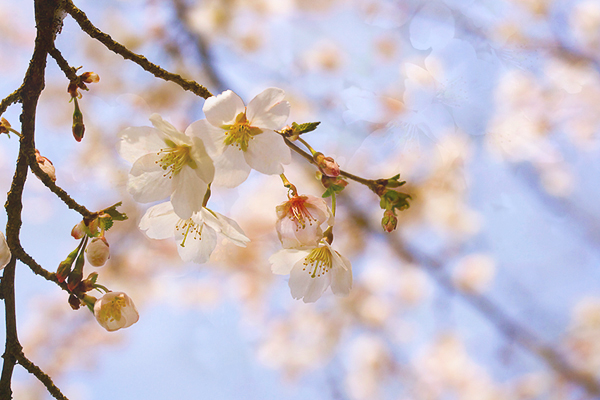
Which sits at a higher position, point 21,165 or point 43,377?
point 21,165

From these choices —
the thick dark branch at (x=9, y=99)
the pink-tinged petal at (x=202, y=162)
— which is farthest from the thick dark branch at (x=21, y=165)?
the pink-tinged petal at (x=202, y=162)

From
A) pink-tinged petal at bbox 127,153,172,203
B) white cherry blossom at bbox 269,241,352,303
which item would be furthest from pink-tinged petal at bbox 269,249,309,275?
pink-tinged petal at bbox 127,153,172,203

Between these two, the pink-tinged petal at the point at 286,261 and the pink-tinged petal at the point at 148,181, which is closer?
the pink-tinged petal at the point at 148,181

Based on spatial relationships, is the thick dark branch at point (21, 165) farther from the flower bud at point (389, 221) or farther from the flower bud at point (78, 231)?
the flower bud at point (389, 221)

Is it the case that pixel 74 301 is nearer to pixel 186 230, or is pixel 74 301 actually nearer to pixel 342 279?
pixel 186 230

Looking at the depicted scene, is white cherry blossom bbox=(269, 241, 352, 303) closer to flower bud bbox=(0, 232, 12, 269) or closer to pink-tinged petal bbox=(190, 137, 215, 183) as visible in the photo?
pink-tinged petal bbox=(190, 137, 215, 183)

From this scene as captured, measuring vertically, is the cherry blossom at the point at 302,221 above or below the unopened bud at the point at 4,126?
below

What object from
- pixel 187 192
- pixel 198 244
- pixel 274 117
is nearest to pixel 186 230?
pixel 198 244
